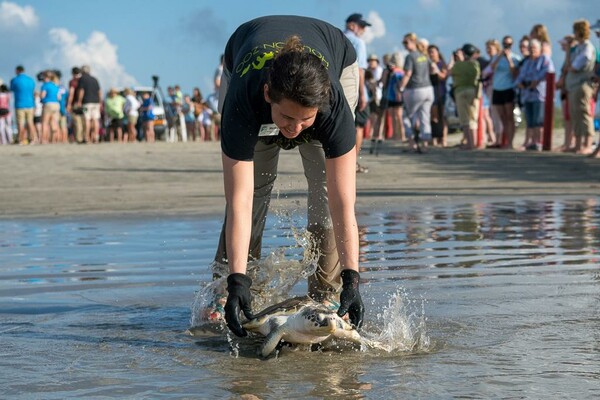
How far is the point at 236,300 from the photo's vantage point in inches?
209

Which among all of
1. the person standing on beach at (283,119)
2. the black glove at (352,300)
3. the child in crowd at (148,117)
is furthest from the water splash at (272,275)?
the child in crowd at (148,117)

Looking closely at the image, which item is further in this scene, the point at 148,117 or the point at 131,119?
the point at 148,117

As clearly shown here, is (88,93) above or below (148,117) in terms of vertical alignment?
above

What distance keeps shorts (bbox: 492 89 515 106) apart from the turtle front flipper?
635 inches

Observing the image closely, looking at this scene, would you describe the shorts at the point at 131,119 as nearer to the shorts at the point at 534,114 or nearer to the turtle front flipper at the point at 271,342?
the shorts at the point at 534,114

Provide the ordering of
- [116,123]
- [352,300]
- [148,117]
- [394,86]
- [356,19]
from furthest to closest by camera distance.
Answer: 1. [148,117]
2. [116,123]
3. [394,86]
4. [356,19]
5. [352,300]

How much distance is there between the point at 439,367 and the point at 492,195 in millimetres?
9349

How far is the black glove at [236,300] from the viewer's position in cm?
528

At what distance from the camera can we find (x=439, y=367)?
16.4ft

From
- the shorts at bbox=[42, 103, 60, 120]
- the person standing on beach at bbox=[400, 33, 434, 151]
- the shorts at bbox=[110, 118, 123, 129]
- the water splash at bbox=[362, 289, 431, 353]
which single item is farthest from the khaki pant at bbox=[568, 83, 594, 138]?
the shorts at bbox=[110, 118, 123, 129]

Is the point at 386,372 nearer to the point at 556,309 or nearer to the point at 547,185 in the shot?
the point at 556,309

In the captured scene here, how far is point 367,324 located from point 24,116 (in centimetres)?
2463

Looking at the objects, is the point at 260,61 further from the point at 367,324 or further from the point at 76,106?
the point at 76,106

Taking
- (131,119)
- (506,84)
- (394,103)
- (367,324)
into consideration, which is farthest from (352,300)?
(131,119)
